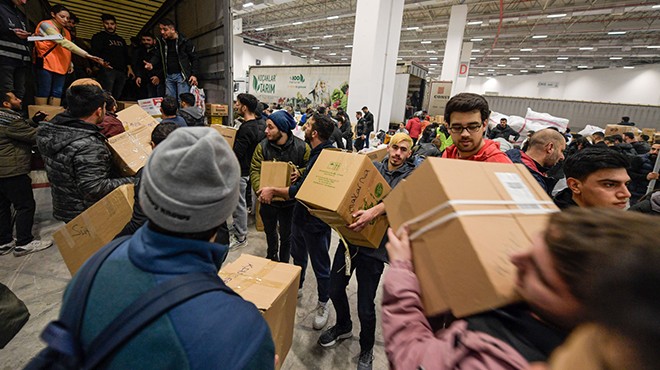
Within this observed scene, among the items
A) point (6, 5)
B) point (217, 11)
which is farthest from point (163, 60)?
point (6, 5)

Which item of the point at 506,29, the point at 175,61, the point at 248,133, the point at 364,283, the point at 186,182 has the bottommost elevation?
the point at 364,283

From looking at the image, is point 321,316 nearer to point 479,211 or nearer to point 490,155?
point 490,155

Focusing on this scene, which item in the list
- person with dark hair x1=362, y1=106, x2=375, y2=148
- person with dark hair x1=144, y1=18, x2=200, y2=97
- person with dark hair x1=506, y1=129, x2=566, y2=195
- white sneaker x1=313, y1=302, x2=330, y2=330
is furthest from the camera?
person with dark hair x1=362, y1=106, x2=375, y2=148

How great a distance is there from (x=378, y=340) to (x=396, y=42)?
9274 millimetres

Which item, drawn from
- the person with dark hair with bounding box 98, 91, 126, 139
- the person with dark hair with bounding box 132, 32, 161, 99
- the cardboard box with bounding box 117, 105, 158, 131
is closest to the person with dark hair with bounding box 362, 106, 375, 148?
the person with dark hair with bounding box 132, 32, 161, 99

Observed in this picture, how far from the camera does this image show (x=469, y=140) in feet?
5.32

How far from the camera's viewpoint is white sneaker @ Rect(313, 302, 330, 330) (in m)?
2.40

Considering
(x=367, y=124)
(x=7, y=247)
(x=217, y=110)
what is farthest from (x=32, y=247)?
(x=367, y=124)

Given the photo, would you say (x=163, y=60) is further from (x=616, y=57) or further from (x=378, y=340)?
(x=616, y=57)

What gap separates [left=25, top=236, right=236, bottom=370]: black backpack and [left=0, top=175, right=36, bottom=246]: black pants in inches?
136

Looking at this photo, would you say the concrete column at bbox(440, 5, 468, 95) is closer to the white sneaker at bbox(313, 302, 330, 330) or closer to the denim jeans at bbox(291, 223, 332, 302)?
the denim jeans at bbox(291, 223, 332, 302)

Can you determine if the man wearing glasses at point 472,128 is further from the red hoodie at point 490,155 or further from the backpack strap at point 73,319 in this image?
the backpack strap at point 73,319

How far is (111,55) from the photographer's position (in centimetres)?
503

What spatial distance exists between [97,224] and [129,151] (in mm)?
799
